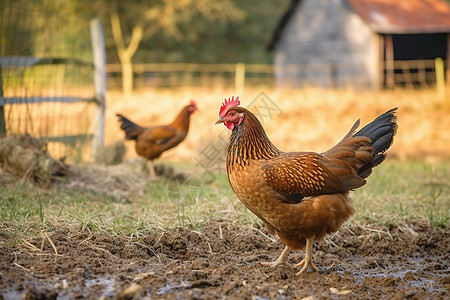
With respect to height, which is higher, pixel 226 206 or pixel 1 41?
pixel 1 41

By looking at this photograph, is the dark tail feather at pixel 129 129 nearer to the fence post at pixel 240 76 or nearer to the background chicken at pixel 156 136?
the background chicken at pixel 156 136

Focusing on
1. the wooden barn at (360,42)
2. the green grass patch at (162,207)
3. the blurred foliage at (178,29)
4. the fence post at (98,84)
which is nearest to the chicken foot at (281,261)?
the green grass patch at (162,207)

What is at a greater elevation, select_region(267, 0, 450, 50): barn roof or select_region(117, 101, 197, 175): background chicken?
select_region(267, 0, 450, 50): barn roof

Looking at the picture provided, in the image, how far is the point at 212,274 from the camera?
355 centimetres

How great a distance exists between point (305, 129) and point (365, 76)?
8.52m

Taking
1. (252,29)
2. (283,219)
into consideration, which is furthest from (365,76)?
(283,219)

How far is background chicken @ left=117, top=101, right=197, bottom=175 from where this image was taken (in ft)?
26.1

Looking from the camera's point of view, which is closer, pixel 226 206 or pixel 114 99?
pixel 226 206

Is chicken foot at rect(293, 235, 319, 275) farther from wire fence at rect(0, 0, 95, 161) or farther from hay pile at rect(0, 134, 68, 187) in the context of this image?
wire fence at rect(0, 0, 95, 161)

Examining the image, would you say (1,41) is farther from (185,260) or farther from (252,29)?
(252,29)

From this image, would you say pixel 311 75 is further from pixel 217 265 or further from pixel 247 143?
pixel 217 265

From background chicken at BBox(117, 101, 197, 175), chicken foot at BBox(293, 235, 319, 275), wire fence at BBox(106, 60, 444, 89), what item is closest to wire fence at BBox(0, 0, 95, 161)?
background chicken at BBox(117, 101, 197, 175)

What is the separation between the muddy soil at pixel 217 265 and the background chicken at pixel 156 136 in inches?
130

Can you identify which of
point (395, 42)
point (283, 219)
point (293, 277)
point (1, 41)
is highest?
point (395, 42)
